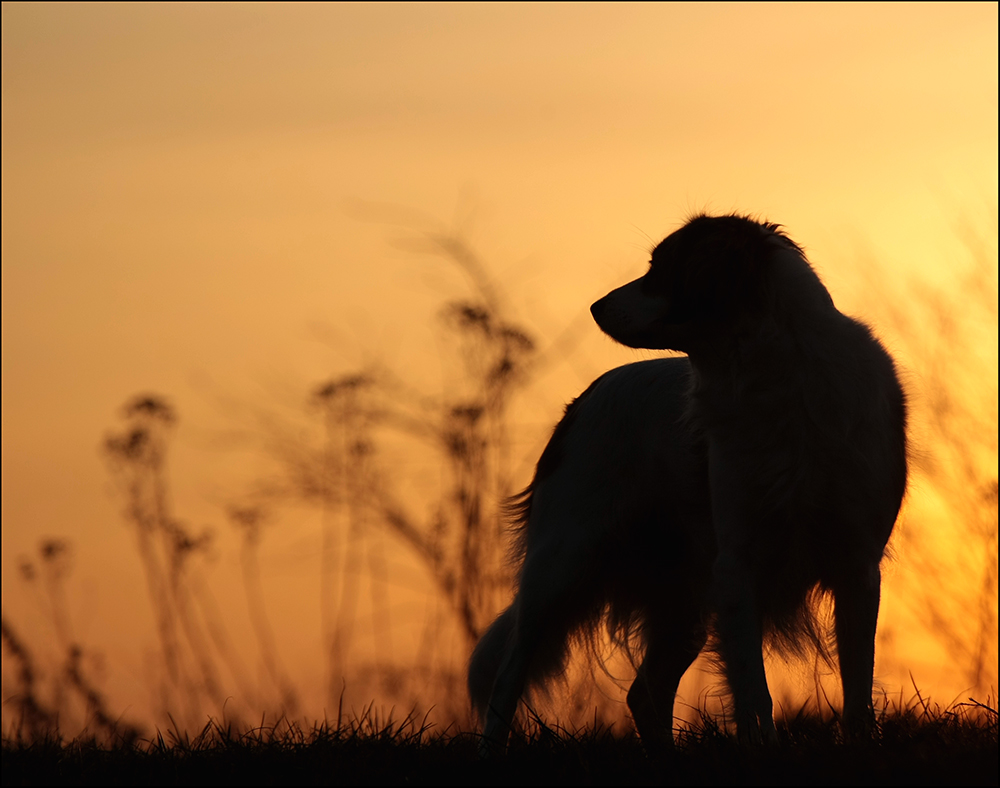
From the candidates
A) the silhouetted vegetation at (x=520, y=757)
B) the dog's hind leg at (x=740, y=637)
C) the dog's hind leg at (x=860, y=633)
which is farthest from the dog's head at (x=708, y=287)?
the silhouetted vegetation at (x=520, y=757)

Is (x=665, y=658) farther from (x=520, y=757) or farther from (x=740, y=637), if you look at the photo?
(x=520, y=757)

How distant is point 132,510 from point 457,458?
177 cm

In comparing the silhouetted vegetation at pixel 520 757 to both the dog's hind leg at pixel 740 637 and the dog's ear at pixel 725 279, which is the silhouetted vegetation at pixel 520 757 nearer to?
the dog's hind leg at pixel 740 637

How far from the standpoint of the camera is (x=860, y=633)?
12.7 feet

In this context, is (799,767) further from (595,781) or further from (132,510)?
(132,510)

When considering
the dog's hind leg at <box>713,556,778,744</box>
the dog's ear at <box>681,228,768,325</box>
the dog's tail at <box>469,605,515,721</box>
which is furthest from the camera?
the dog's tail at <box>469,605,515,721</box>

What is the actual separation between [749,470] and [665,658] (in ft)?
4.37

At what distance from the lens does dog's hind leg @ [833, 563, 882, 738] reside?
385 centimetres

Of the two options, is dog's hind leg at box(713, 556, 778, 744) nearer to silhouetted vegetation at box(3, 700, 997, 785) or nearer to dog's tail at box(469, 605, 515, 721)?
silhouetted vegetation at box(3, 700, 997, 785)

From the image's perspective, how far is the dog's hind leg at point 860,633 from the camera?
3.85 metres

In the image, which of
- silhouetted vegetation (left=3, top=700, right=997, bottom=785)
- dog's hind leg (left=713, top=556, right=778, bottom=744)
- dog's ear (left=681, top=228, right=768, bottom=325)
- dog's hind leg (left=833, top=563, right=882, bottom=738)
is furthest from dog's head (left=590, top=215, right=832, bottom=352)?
silhouetted vegetation (left=3, top=700, right=997, bottom=785)

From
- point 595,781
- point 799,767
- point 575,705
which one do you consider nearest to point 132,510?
point 575,705

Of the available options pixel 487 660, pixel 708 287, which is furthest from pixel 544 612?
pixel 708 287

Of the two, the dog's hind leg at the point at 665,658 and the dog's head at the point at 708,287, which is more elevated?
the dog's head at the point at 708,287
